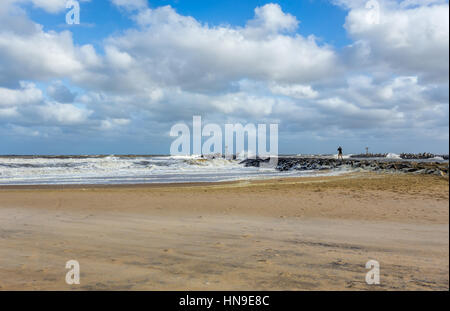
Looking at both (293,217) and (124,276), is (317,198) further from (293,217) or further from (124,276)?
(124,276)

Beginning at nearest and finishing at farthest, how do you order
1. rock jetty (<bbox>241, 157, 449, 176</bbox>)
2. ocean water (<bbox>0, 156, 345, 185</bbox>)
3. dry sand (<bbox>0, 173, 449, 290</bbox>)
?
dry sand (<bbox>0, 173, 449, 290</bbox>)
rock jetty (<bbox>241, 157, 449, 176</bbox>)
ocean water (<bbox>0, 156, 345, 185</bbox>)

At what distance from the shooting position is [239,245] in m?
6.53

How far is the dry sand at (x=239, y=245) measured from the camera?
4414mm

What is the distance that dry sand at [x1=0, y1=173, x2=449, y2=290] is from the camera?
4.41 meters
